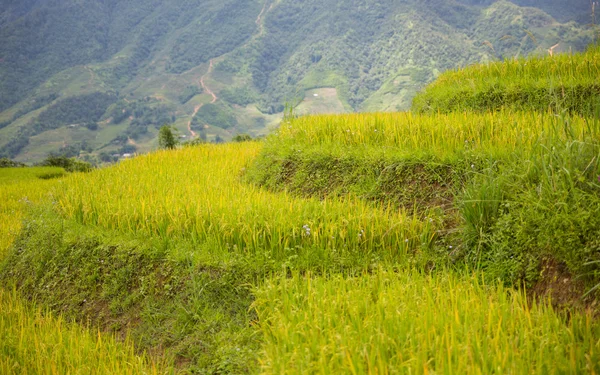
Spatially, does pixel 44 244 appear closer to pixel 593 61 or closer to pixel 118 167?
pixel 118 167

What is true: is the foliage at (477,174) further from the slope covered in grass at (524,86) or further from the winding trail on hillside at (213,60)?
the winding trail on hillside at (213,60)

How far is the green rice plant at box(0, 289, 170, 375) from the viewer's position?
3.51m

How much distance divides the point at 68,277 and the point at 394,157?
175 inches

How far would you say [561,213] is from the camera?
10.1 feet

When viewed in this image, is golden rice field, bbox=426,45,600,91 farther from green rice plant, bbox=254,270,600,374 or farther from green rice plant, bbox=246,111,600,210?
green rice plant, bbox=254,270,600,374

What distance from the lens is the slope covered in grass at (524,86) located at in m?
6.51

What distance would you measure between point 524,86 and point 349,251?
15.9ft

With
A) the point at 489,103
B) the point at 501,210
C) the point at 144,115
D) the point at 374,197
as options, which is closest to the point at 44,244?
the point at 374,197

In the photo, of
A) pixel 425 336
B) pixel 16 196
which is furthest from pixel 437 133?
pixel 16 196

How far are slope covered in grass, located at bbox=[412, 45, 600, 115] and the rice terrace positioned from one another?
4 centimetres

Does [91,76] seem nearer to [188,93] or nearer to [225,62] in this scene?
[188,93]

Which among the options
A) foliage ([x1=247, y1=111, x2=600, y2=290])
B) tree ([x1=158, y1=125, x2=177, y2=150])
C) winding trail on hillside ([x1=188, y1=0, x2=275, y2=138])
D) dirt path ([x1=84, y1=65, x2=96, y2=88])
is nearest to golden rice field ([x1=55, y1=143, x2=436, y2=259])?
foliage ([x1=247, y1=111, x2=600, y2=290])

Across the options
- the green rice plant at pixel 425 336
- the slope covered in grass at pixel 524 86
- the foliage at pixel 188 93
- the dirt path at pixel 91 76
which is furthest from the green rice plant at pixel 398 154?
the dirt path at pixel 91 76

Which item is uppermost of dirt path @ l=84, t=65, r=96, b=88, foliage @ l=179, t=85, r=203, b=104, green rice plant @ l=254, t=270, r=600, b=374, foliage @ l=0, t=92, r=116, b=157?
dirt path @ l=84, t=65, r=96, b=88
